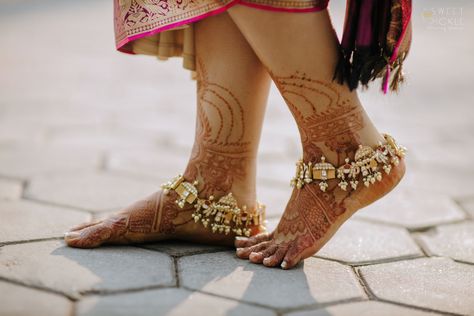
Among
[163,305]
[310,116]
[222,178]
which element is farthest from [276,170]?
[163,305]

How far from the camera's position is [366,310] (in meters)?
1.12

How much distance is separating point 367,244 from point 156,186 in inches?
26.3

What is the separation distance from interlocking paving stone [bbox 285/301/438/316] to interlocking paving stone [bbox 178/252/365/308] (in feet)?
0.09

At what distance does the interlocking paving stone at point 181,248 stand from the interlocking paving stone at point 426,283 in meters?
0.32

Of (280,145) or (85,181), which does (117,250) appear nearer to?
(85,181)

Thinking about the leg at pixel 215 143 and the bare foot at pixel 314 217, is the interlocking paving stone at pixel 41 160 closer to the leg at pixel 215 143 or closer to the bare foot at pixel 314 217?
the leg at pixel 215 143

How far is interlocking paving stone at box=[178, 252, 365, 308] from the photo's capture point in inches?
44.6

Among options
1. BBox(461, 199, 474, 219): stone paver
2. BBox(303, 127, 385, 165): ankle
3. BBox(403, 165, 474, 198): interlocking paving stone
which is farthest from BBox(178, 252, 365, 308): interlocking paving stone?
BBox(403, 165, 474, 198): interlocking paving stone

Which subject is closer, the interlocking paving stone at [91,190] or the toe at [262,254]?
the toe at [262,254]

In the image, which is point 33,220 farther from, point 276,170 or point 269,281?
point 276,170

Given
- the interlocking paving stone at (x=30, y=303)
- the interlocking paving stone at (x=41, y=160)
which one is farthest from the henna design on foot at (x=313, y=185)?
the interlocking paving stone at (x=41, y=160)

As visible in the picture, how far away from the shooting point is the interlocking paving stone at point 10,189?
1689 millimetres

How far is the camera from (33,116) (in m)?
2.63

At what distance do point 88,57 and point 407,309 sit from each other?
3220 millimetres
